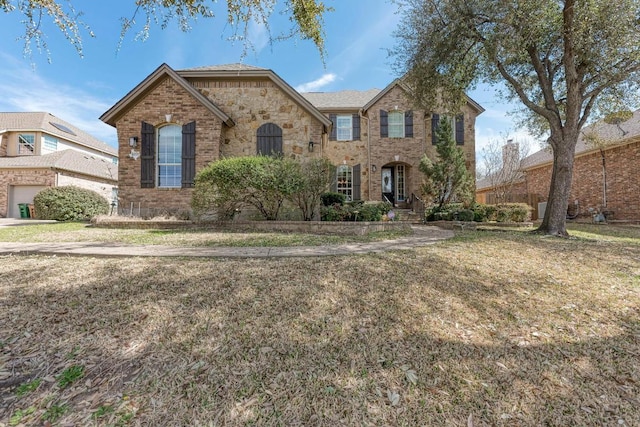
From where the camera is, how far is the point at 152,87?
35.6 ft

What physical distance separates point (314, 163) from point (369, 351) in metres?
6.89

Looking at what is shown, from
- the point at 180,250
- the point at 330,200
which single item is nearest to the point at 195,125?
the point at 330,200

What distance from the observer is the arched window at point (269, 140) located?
11430mm

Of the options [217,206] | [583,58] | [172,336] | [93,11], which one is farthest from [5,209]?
[583,58]

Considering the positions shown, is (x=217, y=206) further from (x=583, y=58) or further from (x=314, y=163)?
(x=583, y=58)

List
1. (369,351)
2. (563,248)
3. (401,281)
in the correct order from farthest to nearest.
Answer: (563,248) < (401,281) < (369,351)

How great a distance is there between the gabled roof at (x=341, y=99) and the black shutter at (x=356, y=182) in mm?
3389

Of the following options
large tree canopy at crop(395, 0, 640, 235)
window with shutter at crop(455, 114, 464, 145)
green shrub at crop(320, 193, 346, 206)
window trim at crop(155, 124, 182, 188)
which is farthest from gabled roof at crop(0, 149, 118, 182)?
window with shutter at crop(455, 114, 464, 145)

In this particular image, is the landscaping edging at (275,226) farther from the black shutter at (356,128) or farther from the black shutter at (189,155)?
the black shutter at (356,128)

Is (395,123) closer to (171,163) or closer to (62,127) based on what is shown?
(171,163)

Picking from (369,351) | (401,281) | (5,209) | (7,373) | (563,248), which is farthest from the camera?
(5,209)

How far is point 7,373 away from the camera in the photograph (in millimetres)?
2092

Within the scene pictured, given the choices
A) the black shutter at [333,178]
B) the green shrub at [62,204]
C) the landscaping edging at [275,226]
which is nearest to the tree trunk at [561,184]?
the landscaping edging at [275,226]

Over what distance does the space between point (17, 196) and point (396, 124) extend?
22.5m
